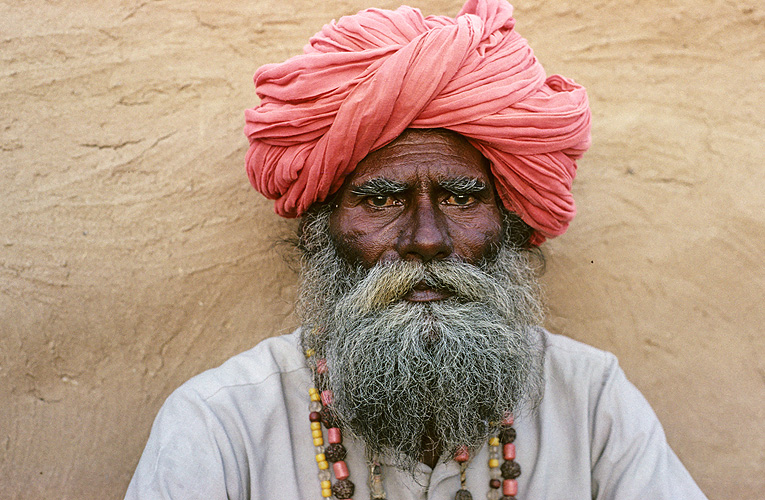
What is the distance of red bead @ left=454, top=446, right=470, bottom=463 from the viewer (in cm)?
192

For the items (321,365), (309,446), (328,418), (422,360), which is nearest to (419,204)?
(422,360)

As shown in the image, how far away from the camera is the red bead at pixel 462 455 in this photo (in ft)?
6.29

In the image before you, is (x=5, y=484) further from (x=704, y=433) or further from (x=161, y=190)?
(x=704, y=433)

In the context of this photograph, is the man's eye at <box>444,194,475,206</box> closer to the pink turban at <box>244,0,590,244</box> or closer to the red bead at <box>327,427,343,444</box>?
the pink turban at <box>244,0,590,244</box>

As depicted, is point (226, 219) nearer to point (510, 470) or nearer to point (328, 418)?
point (328, 418)

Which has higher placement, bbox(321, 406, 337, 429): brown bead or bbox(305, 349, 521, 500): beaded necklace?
bbox(321, 406, 337, 429): brown bead

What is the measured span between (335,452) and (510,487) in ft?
1.81

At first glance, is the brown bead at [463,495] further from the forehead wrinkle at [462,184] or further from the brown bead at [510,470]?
the forehead wrinkle at [462,184]

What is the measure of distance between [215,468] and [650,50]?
2218 mm

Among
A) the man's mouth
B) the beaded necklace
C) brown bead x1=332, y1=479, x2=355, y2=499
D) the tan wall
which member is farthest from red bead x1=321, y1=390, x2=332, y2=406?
the tan wall

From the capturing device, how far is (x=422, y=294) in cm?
185

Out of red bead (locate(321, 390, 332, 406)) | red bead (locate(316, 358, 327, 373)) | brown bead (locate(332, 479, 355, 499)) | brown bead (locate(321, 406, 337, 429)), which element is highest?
red bead (locate(316, 358, 327, 373))

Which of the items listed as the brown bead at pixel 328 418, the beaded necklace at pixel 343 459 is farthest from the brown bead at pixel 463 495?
the brown bead at pixel 328 418

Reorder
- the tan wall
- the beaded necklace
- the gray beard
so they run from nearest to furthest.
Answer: the gray beard < the beaded necklace < the tan wall
